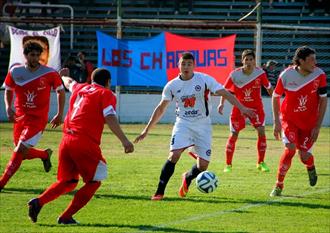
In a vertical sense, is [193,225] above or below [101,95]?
below

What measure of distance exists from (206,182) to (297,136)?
5.86 feet

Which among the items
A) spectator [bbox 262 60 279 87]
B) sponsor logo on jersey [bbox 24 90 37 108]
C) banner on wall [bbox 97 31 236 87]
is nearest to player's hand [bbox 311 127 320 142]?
sponsor logo on jersey [bbox 24 90 37 108]

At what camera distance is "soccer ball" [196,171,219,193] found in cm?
1294

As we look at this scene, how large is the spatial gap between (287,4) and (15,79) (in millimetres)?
21137

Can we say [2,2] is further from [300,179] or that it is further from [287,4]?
[300,179]

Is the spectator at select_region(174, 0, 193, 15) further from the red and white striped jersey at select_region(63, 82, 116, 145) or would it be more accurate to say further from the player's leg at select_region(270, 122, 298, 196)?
the red and white striped jersey at select_region(63, 82, 116, 145)

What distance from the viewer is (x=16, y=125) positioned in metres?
14.0

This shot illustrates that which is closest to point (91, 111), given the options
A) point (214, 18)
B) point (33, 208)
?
point (33, 208)

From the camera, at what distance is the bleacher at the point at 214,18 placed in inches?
1133

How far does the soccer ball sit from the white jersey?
84 cm

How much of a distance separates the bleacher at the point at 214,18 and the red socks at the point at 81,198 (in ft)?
57.6

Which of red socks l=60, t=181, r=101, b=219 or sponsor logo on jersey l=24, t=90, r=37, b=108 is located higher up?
sponsor logo on jersey l=24, t=90, r=37, b=108

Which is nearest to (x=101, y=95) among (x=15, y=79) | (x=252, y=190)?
(x=15, y=79)

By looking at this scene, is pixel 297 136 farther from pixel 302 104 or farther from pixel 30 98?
pixel 30 98
